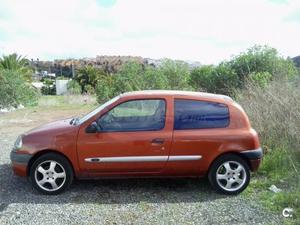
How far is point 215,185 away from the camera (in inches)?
247

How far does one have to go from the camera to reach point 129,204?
5.88 metres

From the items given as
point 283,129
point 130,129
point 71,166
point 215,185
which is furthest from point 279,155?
point 71,166

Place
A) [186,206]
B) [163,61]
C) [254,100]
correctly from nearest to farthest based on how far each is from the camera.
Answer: [186,206], [254,100], [163,61]

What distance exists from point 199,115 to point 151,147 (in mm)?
883

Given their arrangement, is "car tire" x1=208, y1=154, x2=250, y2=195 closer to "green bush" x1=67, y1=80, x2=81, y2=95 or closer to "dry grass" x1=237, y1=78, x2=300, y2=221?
"dry grass" x1=237, y1=78, x2=300, y2=221

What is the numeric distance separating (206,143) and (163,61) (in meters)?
13.2

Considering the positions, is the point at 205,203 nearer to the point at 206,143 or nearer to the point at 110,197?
the point at 206,143

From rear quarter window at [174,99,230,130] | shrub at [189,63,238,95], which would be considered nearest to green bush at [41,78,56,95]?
shrub at [189,63,238,95]

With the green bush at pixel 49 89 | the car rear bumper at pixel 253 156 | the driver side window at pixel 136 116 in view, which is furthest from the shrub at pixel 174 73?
the green bush at pixel 49 89

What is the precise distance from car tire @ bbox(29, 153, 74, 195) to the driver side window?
0.81m

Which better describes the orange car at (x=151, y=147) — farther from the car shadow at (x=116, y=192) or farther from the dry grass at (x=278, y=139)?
the dry grass at (x=278, y=139)

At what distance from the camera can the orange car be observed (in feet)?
20.1

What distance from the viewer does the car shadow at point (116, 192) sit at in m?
6.03

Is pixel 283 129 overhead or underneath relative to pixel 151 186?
overhead
